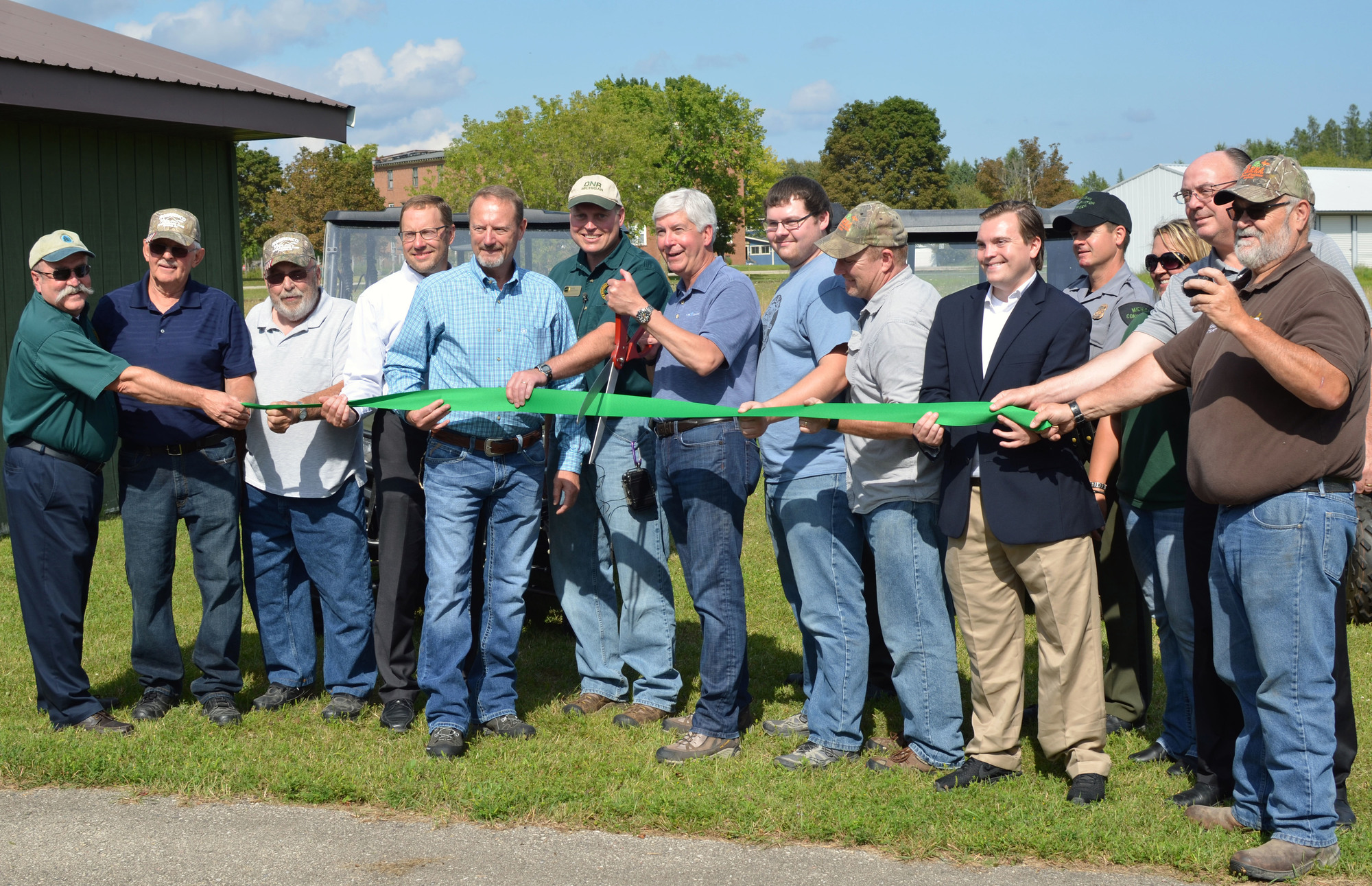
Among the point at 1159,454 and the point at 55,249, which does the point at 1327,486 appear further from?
the point at 55,249

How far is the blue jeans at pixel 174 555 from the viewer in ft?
17.7

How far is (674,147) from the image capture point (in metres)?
68.1

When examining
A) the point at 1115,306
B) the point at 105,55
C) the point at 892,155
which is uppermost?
the point at 892,155

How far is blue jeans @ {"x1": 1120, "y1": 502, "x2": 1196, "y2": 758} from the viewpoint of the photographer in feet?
15.1

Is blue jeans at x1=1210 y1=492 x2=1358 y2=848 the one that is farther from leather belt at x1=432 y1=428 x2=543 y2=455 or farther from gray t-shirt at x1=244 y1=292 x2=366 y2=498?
gray t-shirt at x1=244 y1=292 x2=366 y2=498

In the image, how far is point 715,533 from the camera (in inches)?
198

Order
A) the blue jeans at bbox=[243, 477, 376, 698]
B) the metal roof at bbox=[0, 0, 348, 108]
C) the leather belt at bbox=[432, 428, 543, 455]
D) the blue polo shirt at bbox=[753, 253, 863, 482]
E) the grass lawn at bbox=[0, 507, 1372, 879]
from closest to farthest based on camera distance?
the grass lawn at bbox=[0, 507, 1372, 879], the blue polo shirt at bbox=[753, 253, 863, 482], the leather belt at bbox=[432, 428, 543, 455], the blue jeans at bbox=[243, 477, 376, 698], the metal roof at bbox=[0, 0, 348, 108]

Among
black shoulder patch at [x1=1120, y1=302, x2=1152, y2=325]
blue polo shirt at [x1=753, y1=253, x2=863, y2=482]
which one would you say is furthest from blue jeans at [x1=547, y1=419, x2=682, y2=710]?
black shoulder patch at [x1=1120, y1=302, x2=1152, y2=325]

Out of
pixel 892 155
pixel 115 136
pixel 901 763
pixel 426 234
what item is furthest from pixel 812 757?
pixel 892 155

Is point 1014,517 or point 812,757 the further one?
point 812,757

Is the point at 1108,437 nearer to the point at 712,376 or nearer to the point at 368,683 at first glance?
the point at 712,376

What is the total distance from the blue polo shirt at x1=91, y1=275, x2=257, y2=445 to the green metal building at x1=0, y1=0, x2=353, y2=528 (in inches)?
188

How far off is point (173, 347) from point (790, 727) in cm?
332

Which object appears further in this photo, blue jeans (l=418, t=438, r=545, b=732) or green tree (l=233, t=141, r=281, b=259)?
green tree (l=233, t=141, r=281, b=259)
